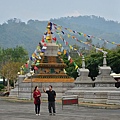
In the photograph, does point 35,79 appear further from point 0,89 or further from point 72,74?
point 0,89

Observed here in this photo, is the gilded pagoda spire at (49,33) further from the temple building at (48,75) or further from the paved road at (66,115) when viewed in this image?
the paved road at (66,115)

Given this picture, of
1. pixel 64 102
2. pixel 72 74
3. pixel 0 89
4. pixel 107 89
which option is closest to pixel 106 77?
pixel 107 89

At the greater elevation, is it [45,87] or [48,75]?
[48,75]

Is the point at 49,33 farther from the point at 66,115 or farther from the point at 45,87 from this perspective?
the point at 66,115

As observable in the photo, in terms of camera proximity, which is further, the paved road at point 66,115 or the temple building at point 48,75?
the temple building at point 48,75

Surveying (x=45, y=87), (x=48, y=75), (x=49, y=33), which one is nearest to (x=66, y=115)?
(x=45, y=87)

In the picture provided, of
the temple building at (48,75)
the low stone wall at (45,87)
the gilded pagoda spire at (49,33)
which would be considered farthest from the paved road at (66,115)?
the gilded pagoda spire at (49,33)

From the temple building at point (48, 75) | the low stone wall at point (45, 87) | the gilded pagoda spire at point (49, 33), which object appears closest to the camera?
the low stone wall at point (45, 87)

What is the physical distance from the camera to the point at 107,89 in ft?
132

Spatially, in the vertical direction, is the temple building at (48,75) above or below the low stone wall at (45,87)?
above

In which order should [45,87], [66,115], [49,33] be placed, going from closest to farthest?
[66,115] → [45,87] → [49,33]

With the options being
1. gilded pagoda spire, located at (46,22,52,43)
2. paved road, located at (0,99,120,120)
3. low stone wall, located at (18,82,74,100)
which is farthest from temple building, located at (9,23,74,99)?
paved road, located at (0,99,120,120)

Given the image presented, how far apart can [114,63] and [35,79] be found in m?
28.9

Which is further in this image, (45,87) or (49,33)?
(49,33)
